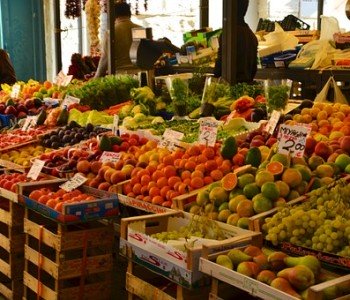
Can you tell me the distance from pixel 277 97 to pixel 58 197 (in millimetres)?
1647

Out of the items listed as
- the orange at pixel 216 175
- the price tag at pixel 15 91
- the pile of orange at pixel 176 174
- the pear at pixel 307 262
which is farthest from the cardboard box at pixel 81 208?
the price tag at pixel 15 91

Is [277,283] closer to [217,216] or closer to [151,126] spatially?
[217,216]

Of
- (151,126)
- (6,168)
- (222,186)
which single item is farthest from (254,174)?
(6,168)

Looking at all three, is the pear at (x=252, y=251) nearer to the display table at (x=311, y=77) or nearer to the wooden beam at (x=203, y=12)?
the display table at (x=311, y=77)

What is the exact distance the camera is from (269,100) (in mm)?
4477

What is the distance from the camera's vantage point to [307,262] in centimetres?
246

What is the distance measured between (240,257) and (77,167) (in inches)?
73.3

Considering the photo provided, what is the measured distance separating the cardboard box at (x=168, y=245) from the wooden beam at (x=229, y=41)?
2245 millimetres

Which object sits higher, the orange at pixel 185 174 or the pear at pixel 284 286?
the orange at pixel 185 174

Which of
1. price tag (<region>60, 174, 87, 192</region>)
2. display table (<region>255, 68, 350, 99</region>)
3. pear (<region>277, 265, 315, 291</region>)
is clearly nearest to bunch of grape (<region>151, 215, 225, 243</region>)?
pear (<region>277, 265, 315, 291</region>)

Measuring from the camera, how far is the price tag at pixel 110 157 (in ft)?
13.9

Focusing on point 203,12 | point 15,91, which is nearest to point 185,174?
point 15,91

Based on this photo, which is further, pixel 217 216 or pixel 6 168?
pixel 6 168

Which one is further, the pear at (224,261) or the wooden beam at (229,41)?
the wooden beam at (229,41)
